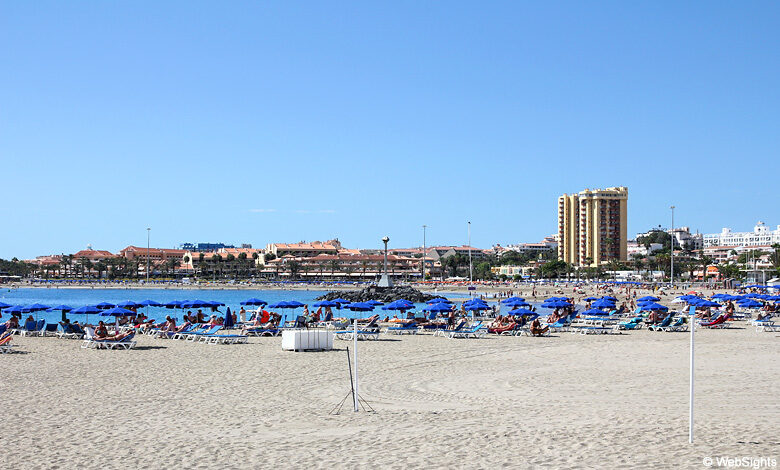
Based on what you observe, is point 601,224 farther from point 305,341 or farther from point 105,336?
point 105,336

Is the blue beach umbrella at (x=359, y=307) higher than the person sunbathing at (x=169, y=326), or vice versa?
the blue beach umbrella at (x=359, y=307)

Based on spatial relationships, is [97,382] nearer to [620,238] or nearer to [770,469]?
[770,469]

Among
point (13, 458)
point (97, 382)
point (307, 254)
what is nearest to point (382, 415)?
point (13, 458)

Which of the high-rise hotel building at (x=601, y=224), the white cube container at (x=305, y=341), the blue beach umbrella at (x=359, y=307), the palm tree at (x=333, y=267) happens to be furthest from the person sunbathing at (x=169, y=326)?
the high-rise hotel building at (x=601, y=224)

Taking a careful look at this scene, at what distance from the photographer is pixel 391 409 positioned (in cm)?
1205

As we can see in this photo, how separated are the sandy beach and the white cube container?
61cm

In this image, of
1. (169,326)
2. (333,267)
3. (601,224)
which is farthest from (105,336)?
(601,224)

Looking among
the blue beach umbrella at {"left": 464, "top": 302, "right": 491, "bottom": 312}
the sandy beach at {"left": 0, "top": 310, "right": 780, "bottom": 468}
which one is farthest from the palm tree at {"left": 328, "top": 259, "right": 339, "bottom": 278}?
the sandy beach at {"left": 0, "top": 310, "right": 780, "bottom": 468}

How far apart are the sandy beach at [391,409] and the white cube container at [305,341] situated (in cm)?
61

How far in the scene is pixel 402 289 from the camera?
70.8m

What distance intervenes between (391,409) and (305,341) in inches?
359

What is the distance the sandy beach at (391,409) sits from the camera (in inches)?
356

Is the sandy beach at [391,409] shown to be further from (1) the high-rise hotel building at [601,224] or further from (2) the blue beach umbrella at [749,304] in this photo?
(1) the high-rise hotel building at [601,224]

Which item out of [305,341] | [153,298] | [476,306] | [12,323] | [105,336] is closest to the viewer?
[305,341]
